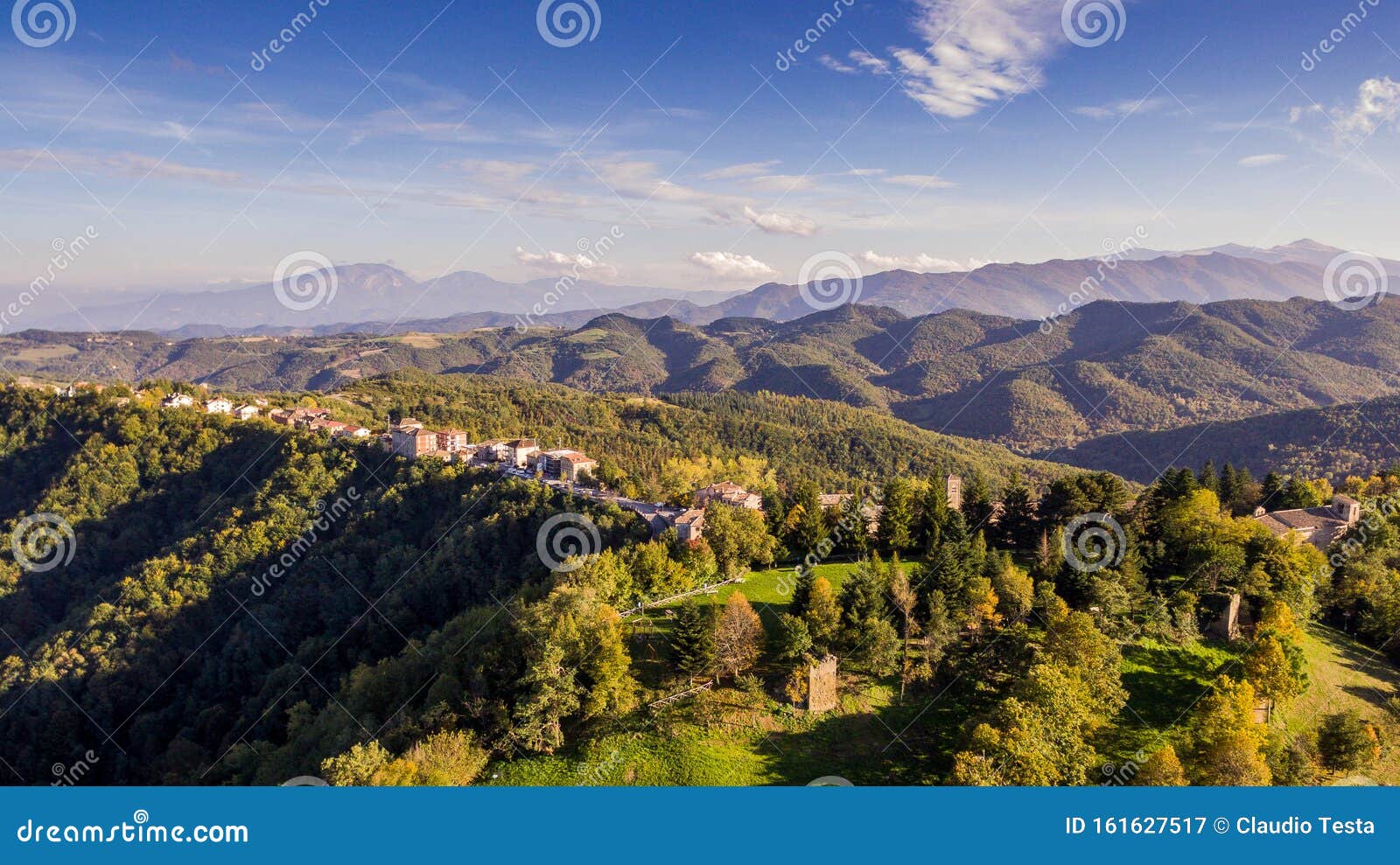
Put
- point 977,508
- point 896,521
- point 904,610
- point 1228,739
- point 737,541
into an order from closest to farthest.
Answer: point 1228,739, point 904,610, point 737,541, point 896,521, point 977,508

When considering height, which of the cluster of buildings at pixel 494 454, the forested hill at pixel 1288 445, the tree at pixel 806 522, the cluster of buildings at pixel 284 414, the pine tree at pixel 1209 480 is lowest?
the tree at pixel 806 522

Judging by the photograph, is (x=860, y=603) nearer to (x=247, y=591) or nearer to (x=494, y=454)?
(x=247, y=591)

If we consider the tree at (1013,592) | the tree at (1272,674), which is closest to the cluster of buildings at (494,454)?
the tree at (1013,592)

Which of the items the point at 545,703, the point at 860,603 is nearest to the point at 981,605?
the point at 860,603

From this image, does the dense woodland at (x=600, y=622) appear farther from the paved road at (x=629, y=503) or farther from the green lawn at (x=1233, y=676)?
the paved road at (x=629, y=503)

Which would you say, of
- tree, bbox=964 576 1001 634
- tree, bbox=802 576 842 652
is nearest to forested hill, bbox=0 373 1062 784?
tree, bbox=802 576 842 652

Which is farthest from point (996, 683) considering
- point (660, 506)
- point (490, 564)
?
point (490, 564)
